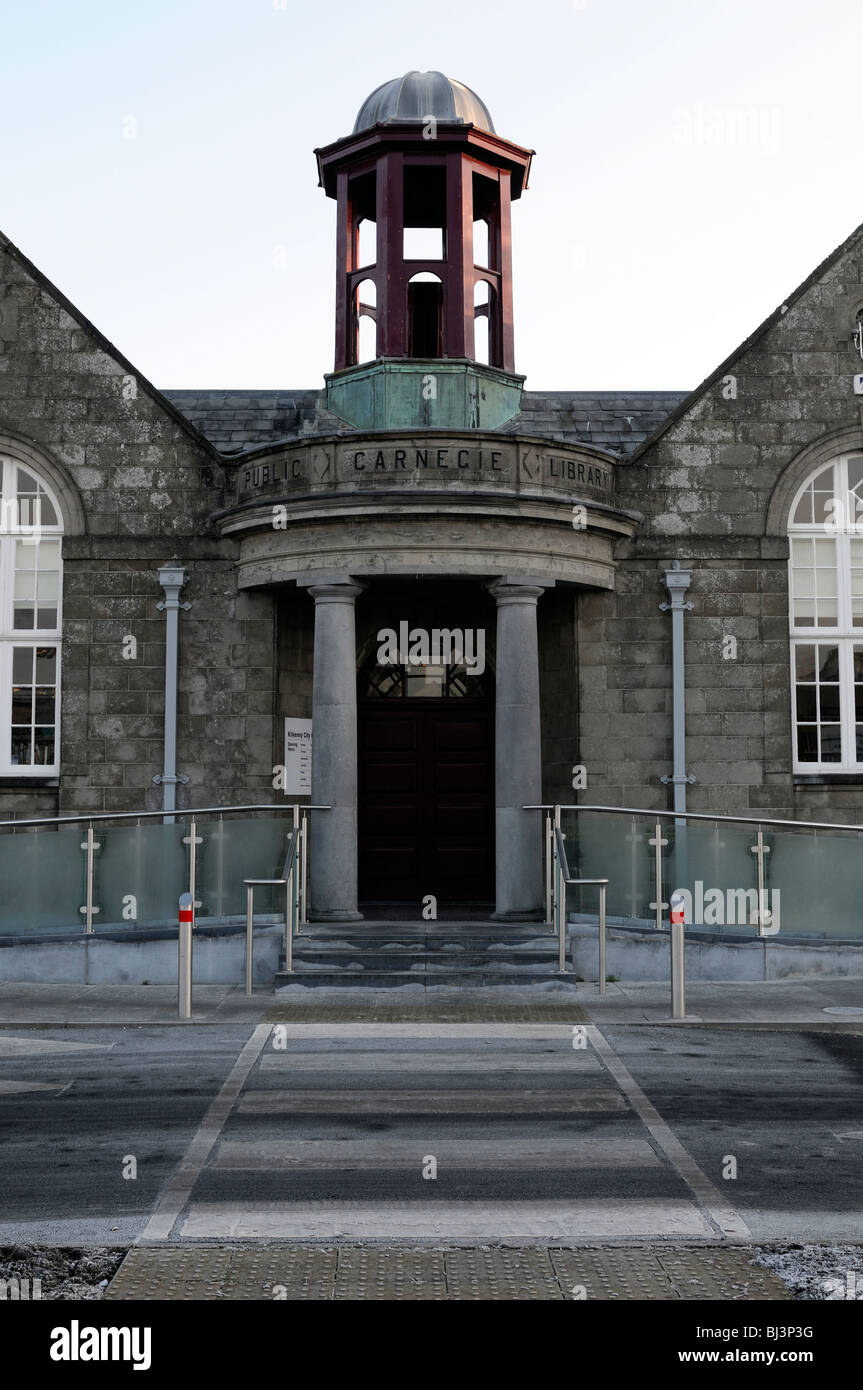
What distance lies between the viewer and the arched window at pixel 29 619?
16.0 m

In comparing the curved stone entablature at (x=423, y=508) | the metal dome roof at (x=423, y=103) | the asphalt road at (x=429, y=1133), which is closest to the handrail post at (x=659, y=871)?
the asphalt road at (x=429, y=1133)

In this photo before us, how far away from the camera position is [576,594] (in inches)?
627

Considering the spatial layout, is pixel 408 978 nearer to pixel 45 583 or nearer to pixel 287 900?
pixel 287 900

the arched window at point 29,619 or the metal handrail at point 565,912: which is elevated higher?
the arched window at point 29,619

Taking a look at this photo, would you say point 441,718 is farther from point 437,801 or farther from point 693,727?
point 693,727

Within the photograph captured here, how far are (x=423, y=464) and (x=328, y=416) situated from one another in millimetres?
2704

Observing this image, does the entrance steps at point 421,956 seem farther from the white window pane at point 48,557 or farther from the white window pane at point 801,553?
the white window pane at point 801,553

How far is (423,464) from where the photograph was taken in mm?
14125

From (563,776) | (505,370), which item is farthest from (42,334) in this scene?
(563,776)

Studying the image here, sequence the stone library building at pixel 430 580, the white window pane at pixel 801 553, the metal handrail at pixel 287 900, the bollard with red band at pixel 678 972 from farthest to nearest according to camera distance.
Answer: the white window pane at pixel 801 553 < the stone library building at pixel 430 580 < the metal handrail at pixel 287 900 < the bollard with red band at pixel 678 972

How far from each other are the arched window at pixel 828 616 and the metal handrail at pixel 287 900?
20.5 ft

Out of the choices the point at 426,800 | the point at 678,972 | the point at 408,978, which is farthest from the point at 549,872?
the point at 426,800

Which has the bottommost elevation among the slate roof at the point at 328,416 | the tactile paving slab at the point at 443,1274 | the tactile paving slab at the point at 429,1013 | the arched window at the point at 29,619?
the tactile paving slab at the point at 429,1013

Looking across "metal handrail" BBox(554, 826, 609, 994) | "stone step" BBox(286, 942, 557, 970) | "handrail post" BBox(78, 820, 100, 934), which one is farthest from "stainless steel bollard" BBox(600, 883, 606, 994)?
"handrail post" BBox(78, 820, 100, 934)
